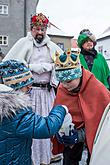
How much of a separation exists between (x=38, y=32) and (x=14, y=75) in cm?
142

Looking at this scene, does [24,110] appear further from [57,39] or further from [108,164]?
[57,39]

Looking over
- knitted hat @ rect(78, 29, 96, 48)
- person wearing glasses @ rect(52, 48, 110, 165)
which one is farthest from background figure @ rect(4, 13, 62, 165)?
person wearing glasses @ rect(52, 48, 110, 165)

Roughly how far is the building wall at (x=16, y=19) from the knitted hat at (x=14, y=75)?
26093mm

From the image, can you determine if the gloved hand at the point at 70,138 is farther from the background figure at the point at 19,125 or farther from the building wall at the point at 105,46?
the building wall at the point at 105,46

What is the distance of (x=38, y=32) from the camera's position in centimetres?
395

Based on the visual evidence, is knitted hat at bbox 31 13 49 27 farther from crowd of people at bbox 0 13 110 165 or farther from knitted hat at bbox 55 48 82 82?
knitted hat at bbox 55 48 82 82

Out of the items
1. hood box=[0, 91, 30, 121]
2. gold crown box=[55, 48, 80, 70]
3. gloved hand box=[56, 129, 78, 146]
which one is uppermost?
gold crown box=[55, 48, 80, 70]

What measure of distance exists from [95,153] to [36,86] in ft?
7.02

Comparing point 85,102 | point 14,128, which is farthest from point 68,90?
point 14,128

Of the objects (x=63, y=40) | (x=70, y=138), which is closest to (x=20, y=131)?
(x=70, y=138)

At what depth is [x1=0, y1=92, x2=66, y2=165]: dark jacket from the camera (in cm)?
221

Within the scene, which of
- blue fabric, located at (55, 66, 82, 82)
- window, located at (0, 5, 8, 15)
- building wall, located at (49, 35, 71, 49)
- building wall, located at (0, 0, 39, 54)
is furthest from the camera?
building wall, located at (49, 35, 71, 49)

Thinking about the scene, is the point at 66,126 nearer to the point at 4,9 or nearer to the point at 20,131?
the point at 20,131

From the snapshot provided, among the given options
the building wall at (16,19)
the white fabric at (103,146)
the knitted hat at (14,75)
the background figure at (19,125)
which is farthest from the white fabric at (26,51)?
the building wall at (16,19)
